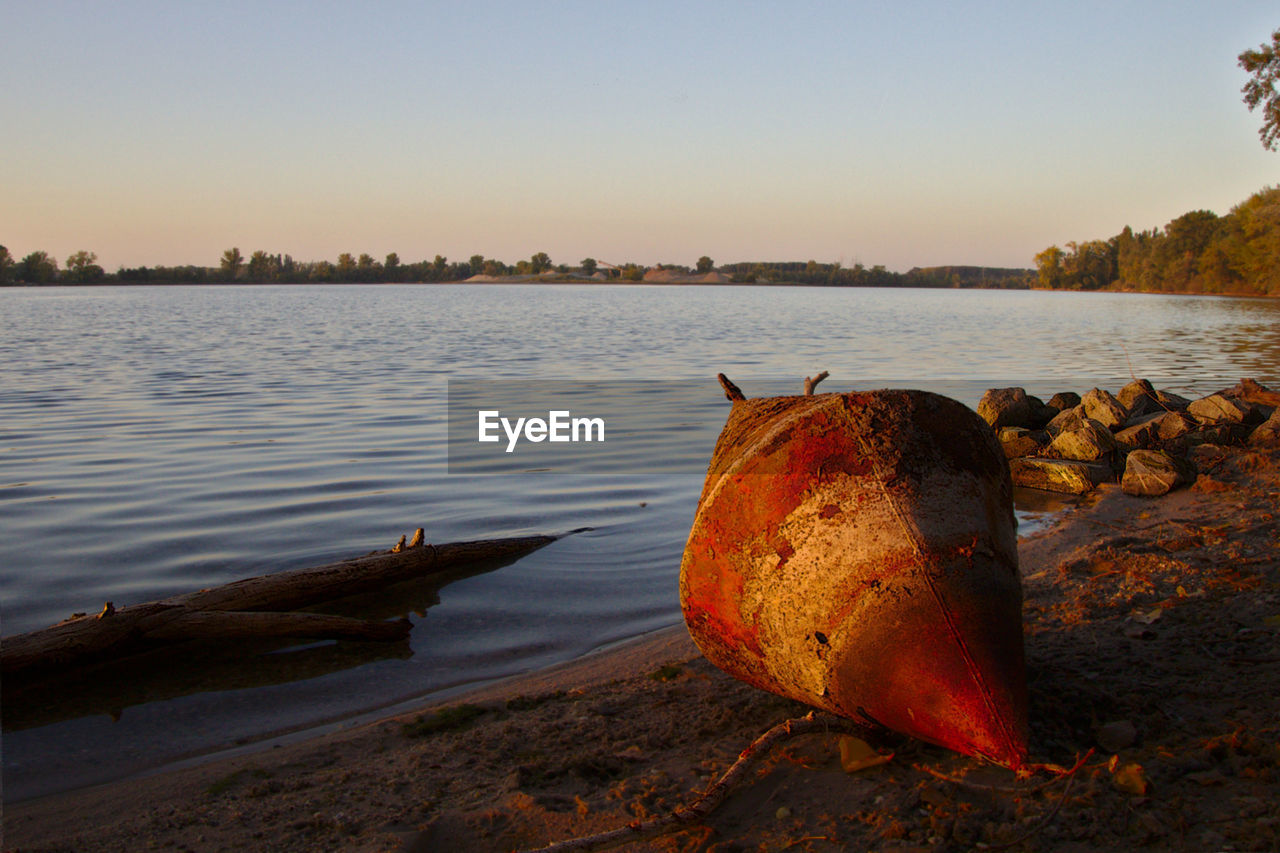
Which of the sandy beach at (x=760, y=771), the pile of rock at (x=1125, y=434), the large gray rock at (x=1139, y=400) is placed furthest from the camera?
the large gray rock at (x=1139, y=400)

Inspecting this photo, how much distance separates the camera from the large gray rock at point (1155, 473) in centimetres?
859

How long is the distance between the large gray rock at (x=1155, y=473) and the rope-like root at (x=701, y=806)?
6.64m

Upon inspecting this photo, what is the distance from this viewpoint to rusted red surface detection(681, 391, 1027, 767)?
118 inches

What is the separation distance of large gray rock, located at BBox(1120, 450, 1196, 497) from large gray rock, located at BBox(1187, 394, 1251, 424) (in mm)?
2249

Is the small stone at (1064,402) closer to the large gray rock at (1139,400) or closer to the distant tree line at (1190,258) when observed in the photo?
the large gray rock at (1139,400)

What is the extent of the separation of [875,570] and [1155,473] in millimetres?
7037

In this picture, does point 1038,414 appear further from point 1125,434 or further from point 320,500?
point 320,500

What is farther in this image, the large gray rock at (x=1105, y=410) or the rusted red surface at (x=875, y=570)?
the large gray rock at (x=1105, y=410)

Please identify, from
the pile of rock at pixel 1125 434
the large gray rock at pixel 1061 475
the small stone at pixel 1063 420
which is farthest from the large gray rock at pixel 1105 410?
the large gray rock at pixel 1061 475

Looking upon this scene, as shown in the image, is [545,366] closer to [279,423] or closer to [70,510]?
[279,423]

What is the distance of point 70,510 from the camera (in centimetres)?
845

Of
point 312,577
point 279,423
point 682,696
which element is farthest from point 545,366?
point 682,696

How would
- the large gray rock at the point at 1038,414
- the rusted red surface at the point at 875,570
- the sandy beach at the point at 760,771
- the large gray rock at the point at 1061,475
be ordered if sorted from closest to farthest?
the sandy beach at the point at 760,771 → the rusted red surface at the point at 875,570 → the large gray rock at the point at 1061,475 → the large gray rock at the point at 1038,414

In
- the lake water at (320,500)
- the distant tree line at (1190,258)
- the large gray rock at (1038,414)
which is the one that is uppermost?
the distant tree line at (1190,258)
